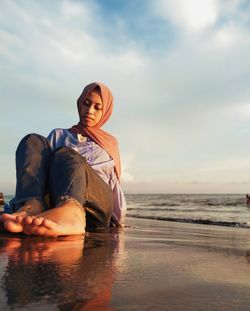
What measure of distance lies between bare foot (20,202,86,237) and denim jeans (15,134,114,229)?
0.12 metres

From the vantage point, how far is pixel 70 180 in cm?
217

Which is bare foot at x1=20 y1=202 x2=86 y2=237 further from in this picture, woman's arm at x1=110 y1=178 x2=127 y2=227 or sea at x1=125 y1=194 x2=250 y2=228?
sea at x1=125 y1=194 x2=250 y2=228

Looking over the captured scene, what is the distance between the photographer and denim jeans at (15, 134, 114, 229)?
7.02ft

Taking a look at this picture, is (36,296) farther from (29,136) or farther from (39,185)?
(29,136)

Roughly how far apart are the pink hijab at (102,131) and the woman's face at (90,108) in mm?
29

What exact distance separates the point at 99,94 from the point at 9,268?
A: 2352mm

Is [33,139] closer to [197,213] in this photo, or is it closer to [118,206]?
[118,206]

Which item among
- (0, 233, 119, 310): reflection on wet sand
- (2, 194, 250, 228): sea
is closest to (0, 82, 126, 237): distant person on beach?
(0, 233, 119, 310): reflection on wet sand

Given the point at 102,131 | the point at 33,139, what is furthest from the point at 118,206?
the point at 33,139

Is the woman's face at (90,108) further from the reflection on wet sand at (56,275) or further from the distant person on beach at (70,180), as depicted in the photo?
the reflection on wet sand at (56,275)

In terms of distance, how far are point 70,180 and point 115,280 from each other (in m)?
1.28

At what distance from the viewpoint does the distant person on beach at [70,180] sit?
1901mm

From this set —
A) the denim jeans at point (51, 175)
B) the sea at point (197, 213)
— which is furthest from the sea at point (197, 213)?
the denim jeans at point (51, 175)

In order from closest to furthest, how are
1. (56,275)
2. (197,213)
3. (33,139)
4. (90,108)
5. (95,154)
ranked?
(56,275), (33,139), (95,154), (90,108), (197,213)
